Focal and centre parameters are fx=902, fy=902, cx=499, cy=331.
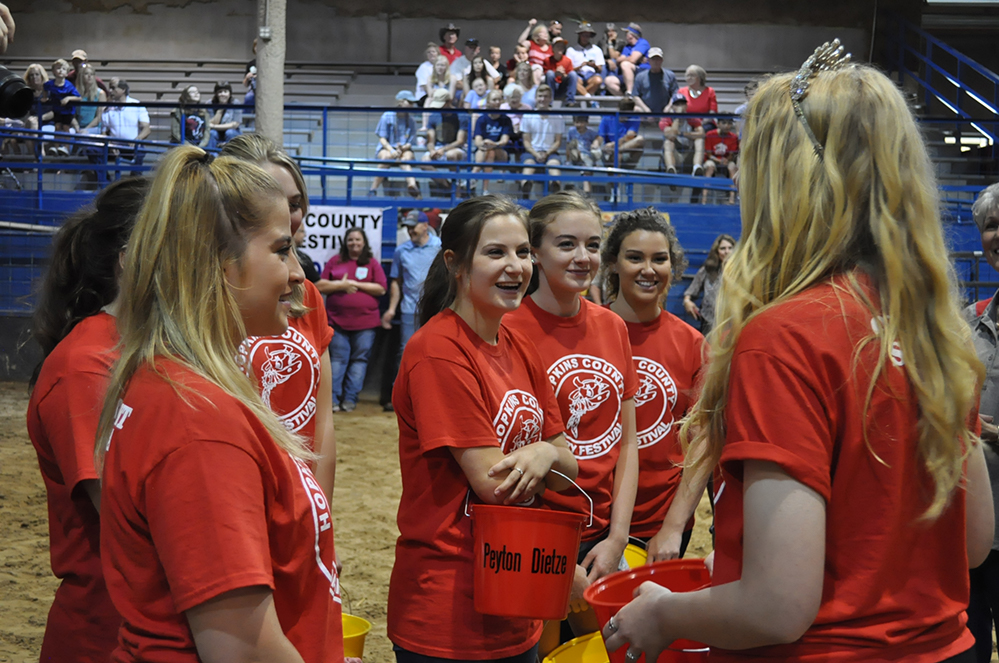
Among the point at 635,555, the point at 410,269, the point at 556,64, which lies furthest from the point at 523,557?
the point at 556,64

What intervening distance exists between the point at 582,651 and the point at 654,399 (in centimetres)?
105

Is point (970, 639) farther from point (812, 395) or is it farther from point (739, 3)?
point (739, 3)

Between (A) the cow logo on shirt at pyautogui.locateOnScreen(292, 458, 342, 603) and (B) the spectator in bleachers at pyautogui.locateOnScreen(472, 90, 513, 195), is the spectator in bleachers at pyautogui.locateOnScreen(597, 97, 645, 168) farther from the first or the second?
(A) the cow logo on shirt at pyautogui.locateOnScreen(292, 458, 342, 603)

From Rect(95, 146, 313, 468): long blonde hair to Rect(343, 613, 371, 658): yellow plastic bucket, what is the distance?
1.25 metres

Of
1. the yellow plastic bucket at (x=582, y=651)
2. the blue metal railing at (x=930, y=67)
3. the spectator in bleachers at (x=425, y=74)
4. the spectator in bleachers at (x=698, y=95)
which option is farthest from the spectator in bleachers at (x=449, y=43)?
the yellow plastic bucket at (x=582, y=651)

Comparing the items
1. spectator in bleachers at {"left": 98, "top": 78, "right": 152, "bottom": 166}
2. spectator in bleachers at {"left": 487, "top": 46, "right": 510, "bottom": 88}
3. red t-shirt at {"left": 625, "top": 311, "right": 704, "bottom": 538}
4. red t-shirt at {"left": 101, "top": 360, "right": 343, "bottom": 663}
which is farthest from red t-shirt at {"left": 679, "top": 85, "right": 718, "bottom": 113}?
red t-shirt at {"left": 101, "top": 360, "right": 343, "bottom": 663}

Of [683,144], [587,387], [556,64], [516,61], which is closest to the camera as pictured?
[587,387]

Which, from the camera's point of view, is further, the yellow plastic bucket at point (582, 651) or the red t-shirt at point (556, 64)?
the red t-shirt at point (556, 64)

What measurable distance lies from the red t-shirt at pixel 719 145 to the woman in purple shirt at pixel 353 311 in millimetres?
4874

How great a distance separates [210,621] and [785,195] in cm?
104

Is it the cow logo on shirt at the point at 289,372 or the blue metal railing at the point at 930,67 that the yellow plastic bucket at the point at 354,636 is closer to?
the cow logo on shirt at the point at 289,372

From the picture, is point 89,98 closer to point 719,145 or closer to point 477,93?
point 477,93

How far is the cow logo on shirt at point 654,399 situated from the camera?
10.4 feet

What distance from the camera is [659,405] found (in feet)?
10.4
